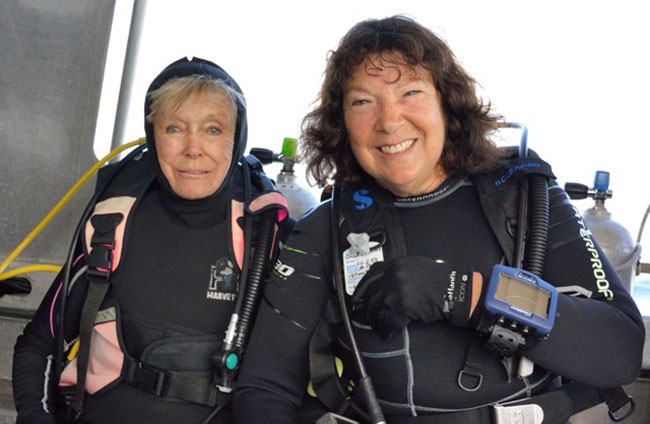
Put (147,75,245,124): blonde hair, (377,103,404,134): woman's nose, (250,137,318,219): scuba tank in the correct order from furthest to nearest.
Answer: (250,137,318,219): scuba tank < (147,75,245,124): blonde hair < (377,103,404,134): woman's nose

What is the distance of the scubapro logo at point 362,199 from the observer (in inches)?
58.8

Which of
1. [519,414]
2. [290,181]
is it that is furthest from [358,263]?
[290,181]

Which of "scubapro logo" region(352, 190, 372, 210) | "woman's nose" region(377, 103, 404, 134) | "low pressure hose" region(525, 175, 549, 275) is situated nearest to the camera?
"low pressure hose" region(525, 175, 549, 275)

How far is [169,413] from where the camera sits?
5.20 feet

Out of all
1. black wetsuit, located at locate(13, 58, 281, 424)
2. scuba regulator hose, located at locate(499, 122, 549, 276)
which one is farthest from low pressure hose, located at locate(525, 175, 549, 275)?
black wetsuit, located at locate(13, 58, 281, 424)

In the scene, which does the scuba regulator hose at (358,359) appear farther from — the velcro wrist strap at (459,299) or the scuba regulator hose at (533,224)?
the scuba regulator hose at (533,224)

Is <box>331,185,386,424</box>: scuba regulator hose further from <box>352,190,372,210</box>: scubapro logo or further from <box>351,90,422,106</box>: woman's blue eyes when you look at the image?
<box>351,90,422,106</box>: woman's blue eyes

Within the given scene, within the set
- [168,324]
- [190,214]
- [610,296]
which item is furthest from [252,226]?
[610,296]

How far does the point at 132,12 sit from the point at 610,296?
185 cm

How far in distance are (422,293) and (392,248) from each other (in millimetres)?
232

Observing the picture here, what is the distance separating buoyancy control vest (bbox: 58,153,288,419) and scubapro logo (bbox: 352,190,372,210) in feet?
0.74

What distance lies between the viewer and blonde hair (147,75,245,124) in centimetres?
171

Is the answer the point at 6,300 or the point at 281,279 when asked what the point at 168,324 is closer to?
the point at 281,279

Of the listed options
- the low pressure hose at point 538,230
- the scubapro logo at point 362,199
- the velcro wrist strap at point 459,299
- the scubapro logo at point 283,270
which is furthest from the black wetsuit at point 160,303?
the low pressure hose at point 538,230
